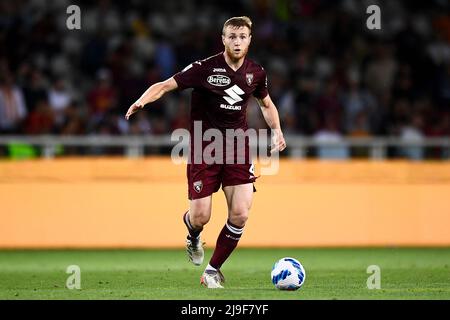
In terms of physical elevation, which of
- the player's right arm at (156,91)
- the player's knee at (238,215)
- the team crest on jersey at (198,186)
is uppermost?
the player's right arm at (156,91)

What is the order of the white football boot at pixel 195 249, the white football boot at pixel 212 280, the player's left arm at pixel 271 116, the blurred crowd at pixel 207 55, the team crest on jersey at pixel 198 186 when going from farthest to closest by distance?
the blurred crowd at pixel 207 55, the white football boot at pixel 195 249, the player's left arm at pixel 271 116, the team crest on jersey at pixel 198 186, the white football boot at pixel 212 280

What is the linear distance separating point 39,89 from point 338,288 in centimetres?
920

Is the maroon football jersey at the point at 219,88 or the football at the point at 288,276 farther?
the maroon football jersey at the point at 219,88

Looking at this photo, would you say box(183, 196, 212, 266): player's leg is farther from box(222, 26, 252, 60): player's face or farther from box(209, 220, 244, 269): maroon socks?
box(222, 26, 252, 60): player's face

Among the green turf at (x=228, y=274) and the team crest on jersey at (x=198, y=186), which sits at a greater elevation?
the team crest on jersey at (x=198, y=186)

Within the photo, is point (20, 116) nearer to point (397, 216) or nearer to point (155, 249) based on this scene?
point (155, 249)

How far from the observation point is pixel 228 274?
40.8 feet

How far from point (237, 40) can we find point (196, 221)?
80.0 inches

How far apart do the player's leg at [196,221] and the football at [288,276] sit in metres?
1.10

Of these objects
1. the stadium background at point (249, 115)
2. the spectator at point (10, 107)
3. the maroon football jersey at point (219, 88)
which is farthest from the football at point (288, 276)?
the spectator at point (10, 107)

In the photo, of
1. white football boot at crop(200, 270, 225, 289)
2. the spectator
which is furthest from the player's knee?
the spectator

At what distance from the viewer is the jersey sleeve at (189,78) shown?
10.9 m

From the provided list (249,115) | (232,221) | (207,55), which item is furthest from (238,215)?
(207,55)

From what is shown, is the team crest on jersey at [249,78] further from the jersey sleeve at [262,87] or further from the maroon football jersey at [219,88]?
the jersey sleeve at [262,87]
